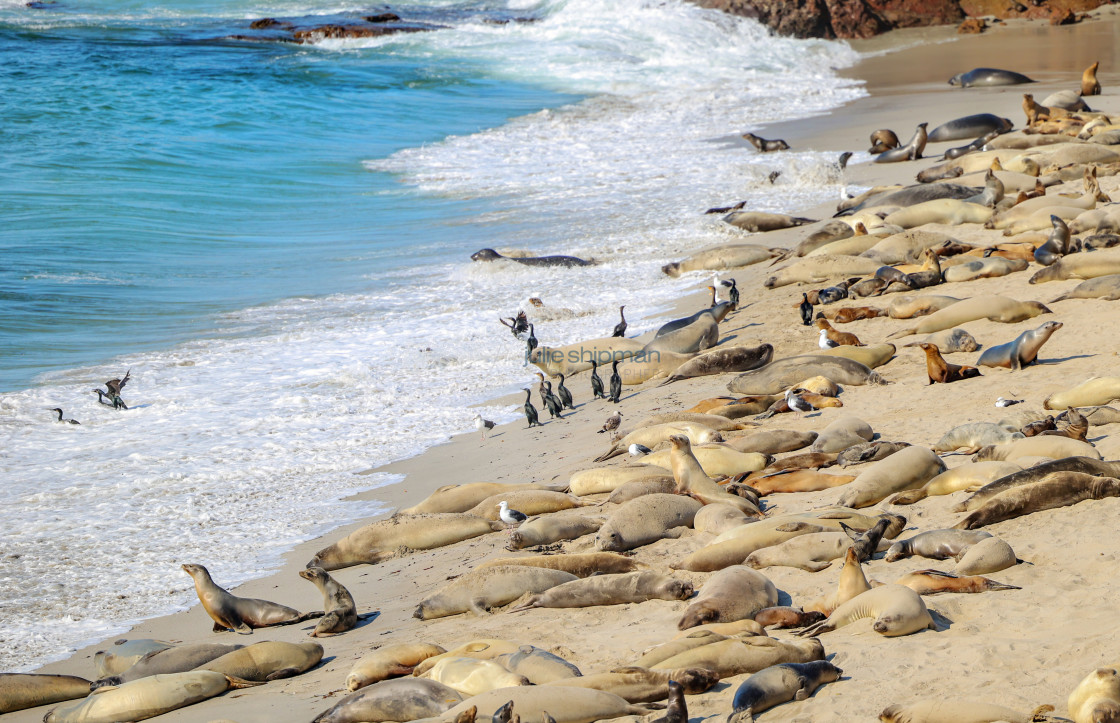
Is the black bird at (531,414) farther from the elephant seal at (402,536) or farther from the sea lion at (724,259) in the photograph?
the sea lion at (724,259)

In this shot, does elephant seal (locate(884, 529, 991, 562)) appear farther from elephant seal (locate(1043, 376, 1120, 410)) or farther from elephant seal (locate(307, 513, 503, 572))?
elephant seal (locate(307, 513, 503, 572))

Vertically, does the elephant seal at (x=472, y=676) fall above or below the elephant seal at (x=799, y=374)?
above

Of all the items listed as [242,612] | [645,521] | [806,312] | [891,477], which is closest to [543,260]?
[806,312]

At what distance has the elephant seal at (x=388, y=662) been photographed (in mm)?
3697

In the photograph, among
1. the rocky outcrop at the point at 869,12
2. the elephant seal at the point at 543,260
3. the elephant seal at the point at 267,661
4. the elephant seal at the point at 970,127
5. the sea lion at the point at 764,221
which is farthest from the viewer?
the rocky outcrop at the point at 869,12

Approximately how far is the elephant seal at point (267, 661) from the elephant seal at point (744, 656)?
1580 mm

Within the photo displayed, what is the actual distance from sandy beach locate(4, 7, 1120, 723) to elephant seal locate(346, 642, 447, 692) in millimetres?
120

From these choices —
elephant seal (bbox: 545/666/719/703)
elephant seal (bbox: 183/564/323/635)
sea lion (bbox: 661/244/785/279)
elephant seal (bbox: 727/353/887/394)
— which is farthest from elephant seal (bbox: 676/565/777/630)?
sea lion (bbox: 661/244/785/279)

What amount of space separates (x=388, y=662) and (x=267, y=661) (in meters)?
0.63

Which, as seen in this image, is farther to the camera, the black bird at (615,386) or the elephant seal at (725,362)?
the elephant seal at (725,362)

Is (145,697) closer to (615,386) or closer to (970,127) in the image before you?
(615,386)

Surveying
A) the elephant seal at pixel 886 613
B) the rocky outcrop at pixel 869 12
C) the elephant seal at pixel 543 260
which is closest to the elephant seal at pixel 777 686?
the elephant seal at pixel 886 613

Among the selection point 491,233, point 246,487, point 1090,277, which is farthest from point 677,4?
point 246,487

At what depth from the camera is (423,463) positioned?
671 cm
